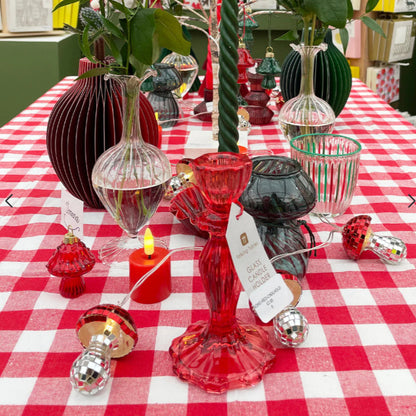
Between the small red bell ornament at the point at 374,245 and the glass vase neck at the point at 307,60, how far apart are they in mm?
459

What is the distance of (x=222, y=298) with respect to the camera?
57 cm

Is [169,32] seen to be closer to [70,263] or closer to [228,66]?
[228,66]

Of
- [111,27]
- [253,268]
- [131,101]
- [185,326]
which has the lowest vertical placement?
[185,326]

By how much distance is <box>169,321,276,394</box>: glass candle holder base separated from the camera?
564mm

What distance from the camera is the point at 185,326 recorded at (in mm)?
674

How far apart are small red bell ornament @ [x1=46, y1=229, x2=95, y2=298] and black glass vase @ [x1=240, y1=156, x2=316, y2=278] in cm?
23

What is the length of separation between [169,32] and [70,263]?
1.08 feet

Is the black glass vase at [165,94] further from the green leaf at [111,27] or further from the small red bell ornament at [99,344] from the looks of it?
the small red bell ornament at [99,344]

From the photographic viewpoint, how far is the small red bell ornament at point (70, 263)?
71cm

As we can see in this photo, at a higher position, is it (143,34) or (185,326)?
(143,34)

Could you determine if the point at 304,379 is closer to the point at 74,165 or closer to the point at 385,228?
the point at 385,228

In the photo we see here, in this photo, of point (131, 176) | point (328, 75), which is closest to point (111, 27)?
point (131, 176)

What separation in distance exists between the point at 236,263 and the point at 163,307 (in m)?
0.23

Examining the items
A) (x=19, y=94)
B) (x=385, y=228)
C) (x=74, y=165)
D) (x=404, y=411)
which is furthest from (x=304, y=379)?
(x=19, y=94)
